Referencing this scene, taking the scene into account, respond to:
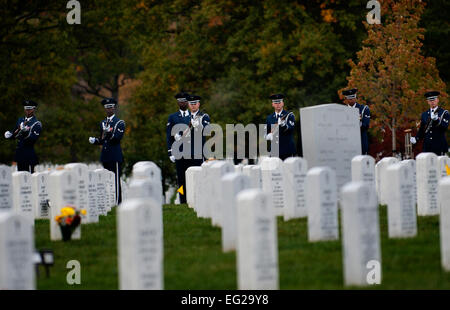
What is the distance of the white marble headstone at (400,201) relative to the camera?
34.4 ft

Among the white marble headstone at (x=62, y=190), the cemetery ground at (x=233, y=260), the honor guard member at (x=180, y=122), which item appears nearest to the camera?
the cemetery ground at (x=233, y=260)

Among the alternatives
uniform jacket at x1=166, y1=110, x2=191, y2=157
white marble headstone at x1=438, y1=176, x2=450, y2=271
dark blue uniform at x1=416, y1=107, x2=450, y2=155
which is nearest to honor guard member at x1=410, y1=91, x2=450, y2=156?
dark blue uniform at x1=416, y1=107, x2=450, y2=155

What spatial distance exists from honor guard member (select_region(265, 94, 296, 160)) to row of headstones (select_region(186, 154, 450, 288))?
2117 mm

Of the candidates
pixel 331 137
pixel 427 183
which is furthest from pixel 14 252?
pixel 331 137

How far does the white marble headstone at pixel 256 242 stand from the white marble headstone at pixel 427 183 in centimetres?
546

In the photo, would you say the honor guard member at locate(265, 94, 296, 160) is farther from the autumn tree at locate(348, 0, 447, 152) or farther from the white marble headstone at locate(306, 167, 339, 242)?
the autumn tree at locate(348, 0, 447, 152)

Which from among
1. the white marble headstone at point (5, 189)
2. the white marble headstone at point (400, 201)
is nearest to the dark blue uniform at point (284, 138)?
the white marble headstone at point (5, 189)

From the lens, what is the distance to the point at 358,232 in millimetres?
8039

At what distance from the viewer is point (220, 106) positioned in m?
32.5

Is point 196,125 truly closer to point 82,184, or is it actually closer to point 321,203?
point 82,184

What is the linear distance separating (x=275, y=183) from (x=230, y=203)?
3.86 meters

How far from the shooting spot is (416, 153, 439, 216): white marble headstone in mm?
12742

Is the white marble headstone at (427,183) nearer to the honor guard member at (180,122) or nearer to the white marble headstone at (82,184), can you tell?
the white marble headstone at (82,184)

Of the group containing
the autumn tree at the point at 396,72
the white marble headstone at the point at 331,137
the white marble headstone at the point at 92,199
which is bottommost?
the white marble headstone at the point at 92,199
